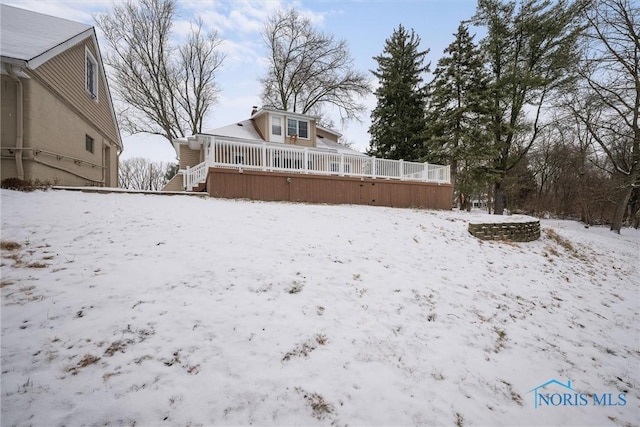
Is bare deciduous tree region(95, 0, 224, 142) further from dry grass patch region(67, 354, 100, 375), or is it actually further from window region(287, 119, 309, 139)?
dry grass patch region(67, 354, 100, 375)

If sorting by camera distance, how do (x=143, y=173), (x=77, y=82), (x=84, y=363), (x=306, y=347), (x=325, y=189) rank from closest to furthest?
1. (x=84, y=363)
2. (x=306, y=347)
3. (x=77, y=82)
4. (x=325, y=189)
5. (x=143, y=173)

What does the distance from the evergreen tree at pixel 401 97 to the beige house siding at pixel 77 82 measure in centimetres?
1651

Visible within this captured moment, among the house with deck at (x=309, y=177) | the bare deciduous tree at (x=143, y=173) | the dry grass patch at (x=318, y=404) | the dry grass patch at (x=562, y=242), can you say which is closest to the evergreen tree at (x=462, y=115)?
the house with deck at (x=309, y=177)

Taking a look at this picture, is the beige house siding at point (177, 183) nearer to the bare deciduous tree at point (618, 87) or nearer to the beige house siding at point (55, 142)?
the beige house siding at point (55, 142)

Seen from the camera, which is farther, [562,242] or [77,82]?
[562,242]

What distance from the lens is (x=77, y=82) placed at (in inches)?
348

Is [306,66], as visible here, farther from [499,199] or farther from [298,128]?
[499,199]

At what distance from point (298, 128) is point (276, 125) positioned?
4.56ft

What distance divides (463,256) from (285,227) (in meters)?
4.07

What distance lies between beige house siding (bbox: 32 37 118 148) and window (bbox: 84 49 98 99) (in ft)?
0.69

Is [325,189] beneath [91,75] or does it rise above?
beneath

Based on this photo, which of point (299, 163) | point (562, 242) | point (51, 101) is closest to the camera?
point (51, 101)

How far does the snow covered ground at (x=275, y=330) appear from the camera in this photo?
199 centimetres

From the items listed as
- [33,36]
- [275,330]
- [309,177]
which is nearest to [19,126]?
[33,36]
